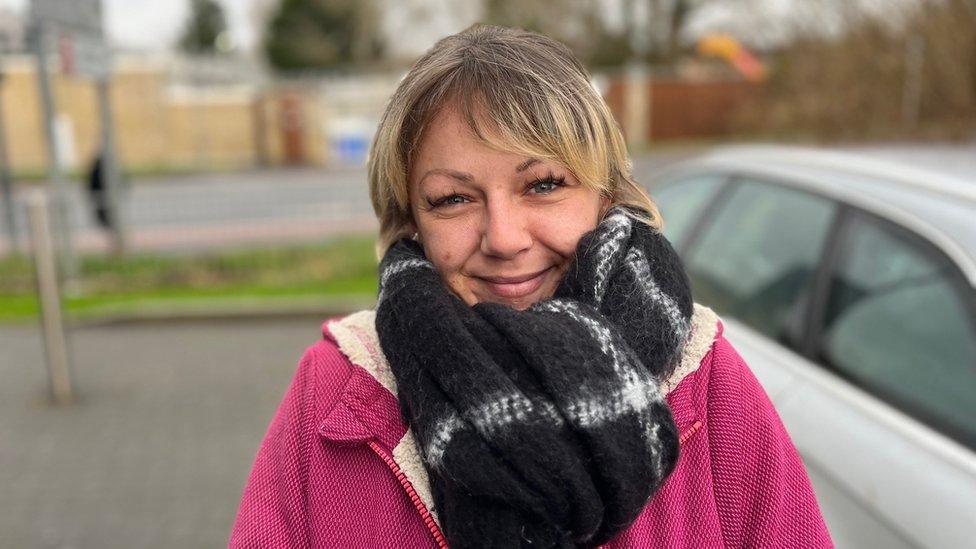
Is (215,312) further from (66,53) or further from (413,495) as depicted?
(413,495)

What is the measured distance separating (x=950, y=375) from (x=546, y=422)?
131cm

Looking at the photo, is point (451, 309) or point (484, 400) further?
point (451, 309)

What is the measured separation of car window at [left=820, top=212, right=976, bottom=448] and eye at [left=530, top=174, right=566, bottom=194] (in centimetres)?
117

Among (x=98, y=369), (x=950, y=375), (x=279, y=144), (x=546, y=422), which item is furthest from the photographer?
(x=279, y=144)

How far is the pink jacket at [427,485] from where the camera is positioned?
57.5 inches

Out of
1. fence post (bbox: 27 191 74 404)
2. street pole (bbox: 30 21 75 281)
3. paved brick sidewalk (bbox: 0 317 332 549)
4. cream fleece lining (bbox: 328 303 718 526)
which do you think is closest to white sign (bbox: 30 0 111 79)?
street pole (bbox: 30 21 75 281)

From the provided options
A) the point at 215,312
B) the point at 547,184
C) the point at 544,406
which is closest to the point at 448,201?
the point at 547,184

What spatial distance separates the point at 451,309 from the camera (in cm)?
146

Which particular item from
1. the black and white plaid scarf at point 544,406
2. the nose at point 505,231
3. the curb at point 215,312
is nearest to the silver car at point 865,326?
the black and white plaid scarf at point 544,406

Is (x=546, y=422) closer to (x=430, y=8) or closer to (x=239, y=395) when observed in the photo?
(x=239, y=395)

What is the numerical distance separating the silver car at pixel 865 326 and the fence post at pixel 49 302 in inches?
175

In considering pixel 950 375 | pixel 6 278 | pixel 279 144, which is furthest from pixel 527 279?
pixel 279 144

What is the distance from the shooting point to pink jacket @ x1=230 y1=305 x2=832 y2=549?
1460mm

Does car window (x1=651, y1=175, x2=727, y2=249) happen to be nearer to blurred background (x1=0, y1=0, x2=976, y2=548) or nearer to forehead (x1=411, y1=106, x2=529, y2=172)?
blurred background (x1=0, y1=0, x2=976, y2=548)
